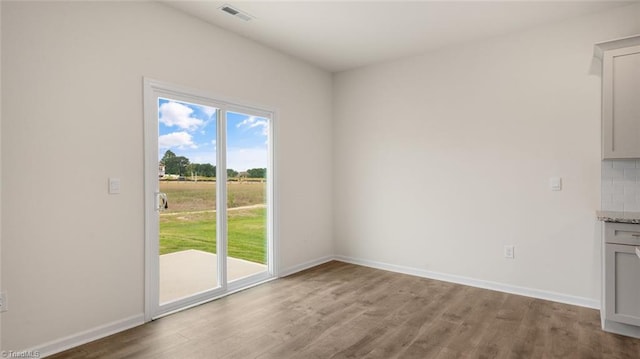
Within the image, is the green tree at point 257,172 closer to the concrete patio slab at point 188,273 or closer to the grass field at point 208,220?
the grass field at point 208,220

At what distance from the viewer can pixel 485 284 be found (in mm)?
3910

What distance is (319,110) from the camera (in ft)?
16.5

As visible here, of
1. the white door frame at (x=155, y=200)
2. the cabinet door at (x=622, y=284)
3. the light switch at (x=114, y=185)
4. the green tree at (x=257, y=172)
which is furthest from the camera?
the green tree at (x=257, y=172)

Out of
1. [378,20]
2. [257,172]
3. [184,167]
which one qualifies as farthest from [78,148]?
[378,20]

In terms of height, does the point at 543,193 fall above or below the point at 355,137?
below

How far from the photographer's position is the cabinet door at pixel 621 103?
111 inches

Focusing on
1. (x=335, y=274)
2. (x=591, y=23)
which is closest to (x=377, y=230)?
(x=335, y=274)

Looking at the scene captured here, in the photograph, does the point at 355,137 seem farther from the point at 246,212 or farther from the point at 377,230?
the point at 246,212

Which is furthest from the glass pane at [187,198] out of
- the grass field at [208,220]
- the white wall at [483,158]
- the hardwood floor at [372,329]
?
the white wall at [483,158]

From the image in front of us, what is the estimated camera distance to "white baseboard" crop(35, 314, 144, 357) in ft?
7.95

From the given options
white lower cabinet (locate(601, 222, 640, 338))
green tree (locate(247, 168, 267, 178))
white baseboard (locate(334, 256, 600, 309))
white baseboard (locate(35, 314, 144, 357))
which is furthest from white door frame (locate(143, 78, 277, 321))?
white lower cabinet (locate(601, 222, 640, 338))

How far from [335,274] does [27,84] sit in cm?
363

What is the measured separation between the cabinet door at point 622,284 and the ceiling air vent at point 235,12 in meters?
3.81

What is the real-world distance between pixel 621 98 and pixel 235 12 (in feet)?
11.6
